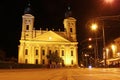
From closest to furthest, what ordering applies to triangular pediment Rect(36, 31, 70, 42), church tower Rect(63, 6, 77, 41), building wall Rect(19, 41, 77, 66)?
1. building wall Rect(19, 41, 77, 66)
2. triangular pediment Rect(36, 31, 70, 42)
3. church tower Rect(63, 6, 77, 41)

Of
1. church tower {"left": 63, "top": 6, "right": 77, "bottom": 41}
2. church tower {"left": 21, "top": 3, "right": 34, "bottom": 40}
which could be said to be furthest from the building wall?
church tower {"left": 63, "top": 6, "right": 77, "bottom": 41}

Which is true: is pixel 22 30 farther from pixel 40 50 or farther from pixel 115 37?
pixel 115 37

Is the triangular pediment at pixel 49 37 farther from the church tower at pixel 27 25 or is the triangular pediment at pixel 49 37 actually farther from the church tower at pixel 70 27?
the church tower at pixel 70 27

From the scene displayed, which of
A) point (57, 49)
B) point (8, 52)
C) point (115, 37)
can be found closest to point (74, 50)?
point (57, 49)

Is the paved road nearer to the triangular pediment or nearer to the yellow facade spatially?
the yellow facade

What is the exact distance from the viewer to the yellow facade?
116938 mm

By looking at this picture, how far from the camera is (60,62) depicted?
376ft

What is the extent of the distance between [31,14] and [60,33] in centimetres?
1603

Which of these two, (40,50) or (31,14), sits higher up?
(31,14)

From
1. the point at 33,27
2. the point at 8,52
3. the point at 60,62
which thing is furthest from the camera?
the point at 8,52

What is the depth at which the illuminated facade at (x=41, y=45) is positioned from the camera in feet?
384

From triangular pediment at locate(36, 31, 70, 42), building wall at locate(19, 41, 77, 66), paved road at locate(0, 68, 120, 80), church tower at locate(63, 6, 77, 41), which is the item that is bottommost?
paved road at locate(0, 68, 120, 80)

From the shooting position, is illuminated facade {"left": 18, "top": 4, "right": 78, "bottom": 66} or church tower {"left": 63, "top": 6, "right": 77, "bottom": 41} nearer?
illuminated facade {"left": 18, "top": 4, "right": 78, "bottom": 66}

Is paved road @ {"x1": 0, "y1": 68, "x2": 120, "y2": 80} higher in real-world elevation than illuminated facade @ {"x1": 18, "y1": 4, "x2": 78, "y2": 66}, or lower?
lower
